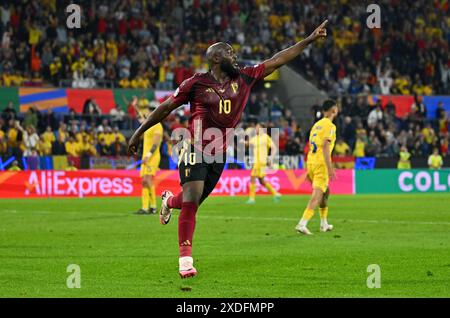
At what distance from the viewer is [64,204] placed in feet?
89.4

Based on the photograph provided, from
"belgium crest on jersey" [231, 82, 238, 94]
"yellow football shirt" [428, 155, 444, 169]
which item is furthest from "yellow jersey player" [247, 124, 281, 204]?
"belgium crest on jersey" [231, 82, 238, 94]

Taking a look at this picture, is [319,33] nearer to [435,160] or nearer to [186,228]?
[186,228]

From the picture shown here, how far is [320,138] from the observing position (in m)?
17.5

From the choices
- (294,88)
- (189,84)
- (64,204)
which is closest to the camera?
(189,84)

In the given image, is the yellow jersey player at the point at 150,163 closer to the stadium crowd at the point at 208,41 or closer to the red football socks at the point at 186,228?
the red football socks at the point at 186,228

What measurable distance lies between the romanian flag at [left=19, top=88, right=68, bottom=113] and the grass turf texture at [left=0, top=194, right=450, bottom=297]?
11.5 m

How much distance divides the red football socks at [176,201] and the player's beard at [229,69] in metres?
1.61

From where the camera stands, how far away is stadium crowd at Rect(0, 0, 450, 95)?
3744 centimetres

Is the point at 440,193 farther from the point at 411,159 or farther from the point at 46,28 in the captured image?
the point at 46,28

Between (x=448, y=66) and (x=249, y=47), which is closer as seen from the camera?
(x=249, y=47)

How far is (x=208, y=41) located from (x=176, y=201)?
30941mm

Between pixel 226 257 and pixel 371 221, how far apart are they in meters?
7.78

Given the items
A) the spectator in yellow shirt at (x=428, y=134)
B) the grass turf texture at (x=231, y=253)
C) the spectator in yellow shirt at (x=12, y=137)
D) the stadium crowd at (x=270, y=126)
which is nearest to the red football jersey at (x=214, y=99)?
the grass turf texture at (x=231, y=253)
